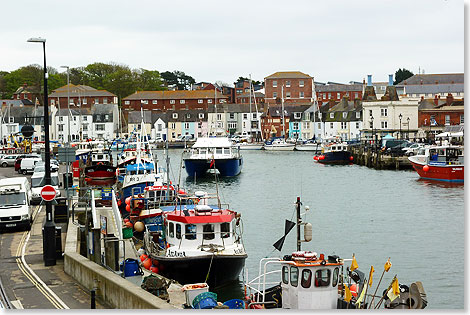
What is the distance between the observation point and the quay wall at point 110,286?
15.2 meters

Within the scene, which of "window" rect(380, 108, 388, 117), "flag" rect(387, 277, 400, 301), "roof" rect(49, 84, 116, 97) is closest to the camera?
"flag" rect(387, 277, 400, 301)

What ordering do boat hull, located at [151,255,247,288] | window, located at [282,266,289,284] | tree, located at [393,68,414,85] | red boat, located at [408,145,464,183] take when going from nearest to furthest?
window, located at [282,266,289,284] → boat hull, located at [151,255,247,288] → red boat, located at [408,145,464,183] → tree, located at [393,68,414,85]

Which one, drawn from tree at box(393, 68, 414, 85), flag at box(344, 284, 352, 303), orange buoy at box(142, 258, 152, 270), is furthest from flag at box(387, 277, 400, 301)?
tree at box(393, 68, 414, 85)

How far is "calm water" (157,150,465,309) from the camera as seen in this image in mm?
26938

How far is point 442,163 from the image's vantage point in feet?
196

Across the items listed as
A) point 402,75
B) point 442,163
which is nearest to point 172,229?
point 442,163

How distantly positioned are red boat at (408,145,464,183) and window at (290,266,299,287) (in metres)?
42.2

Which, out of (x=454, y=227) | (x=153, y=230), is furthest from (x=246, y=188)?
(x=153, y=230)

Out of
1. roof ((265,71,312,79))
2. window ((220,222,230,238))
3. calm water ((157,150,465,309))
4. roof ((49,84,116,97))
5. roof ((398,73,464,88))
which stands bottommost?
calm water ((157,150,465,309))

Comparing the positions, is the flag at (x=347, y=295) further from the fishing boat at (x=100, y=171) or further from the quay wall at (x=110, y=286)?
the fishing boat at (x=100, y=171)

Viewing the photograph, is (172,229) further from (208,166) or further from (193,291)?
(208,166)

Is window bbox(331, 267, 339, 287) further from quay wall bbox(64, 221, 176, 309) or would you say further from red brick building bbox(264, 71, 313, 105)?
red brick building bbox(264, 71, 313, 105)

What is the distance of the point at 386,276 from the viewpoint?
2516cm

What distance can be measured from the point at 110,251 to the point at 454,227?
20.6m
